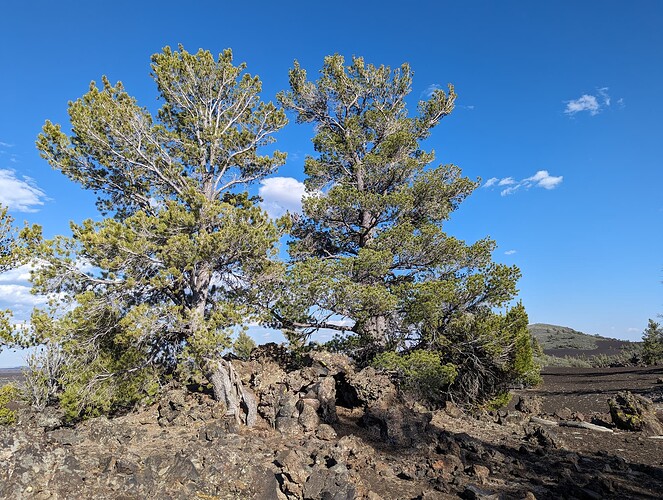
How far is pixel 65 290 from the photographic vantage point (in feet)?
35.0

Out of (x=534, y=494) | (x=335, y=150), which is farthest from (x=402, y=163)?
(x=534, y=494)

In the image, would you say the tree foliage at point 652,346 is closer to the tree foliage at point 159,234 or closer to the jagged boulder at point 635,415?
the jagged boulder at point 635,415

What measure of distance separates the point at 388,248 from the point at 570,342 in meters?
63.6

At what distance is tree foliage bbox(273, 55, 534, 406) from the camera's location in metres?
13.1

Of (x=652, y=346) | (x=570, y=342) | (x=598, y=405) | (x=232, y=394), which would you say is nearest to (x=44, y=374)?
(x=232, y=394)

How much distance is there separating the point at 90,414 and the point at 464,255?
513 inches

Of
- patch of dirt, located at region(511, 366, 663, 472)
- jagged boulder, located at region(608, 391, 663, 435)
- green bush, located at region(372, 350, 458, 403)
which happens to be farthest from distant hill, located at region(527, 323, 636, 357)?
green bush, located at region(372, 350, 458, 403)

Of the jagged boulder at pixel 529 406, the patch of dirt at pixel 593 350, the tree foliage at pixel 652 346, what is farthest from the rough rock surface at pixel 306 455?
the patch of dirt at pixel 593 350

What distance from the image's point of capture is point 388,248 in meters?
14.1

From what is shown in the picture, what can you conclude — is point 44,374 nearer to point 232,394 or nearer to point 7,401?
point 7,401

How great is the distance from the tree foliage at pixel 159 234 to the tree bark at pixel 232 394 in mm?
229

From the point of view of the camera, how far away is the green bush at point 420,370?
1206 centimetres

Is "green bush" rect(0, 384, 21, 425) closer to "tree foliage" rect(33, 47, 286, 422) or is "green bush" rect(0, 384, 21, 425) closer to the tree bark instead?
"tree foliage" rect(33, 47, 286, 422)

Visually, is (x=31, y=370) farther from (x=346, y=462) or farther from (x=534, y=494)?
(x=534, y=494)
